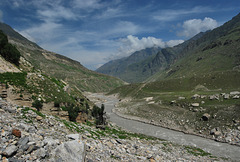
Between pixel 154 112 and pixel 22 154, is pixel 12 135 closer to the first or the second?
pixel 22 154

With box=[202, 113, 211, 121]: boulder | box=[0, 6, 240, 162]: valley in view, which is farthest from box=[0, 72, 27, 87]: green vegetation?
box=[202, 113, 211, 121]: boulder

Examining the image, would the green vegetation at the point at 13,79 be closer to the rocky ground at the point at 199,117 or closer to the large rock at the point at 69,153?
the large rock at the point at 69,153

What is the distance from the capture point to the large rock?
8783mm

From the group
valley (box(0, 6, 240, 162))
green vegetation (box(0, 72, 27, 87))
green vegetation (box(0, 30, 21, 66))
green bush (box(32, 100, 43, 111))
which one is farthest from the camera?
green vegetation (box(0, 30, 21, 66))

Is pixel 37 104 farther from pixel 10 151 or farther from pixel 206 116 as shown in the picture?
pixel 206 116

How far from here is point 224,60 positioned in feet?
648

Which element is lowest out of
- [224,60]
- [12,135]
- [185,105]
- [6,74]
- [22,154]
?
[185,105]

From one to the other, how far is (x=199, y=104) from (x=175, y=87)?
159ft

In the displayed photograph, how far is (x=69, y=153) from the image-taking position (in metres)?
9.12

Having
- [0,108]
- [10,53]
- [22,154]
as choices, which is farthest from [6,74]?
[22,154]

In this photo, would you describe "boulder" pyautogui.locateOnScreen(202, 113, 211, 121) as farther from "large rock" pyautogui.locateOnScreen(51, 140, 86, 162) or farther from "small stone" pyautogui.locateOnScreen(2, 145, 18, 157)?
"small stone" pyautogui.locateOnScreen(2, 145, 18, 157)

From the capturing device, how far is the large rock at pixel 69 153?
8783 mm

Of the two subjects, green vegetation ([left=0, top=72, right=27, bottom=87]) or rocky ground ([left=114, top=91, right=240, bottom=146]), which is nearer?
green vegetation ([left=0, top=72, right=27, bottom=87])

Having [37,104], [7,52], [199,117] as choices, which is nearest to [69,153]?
[37,104]
